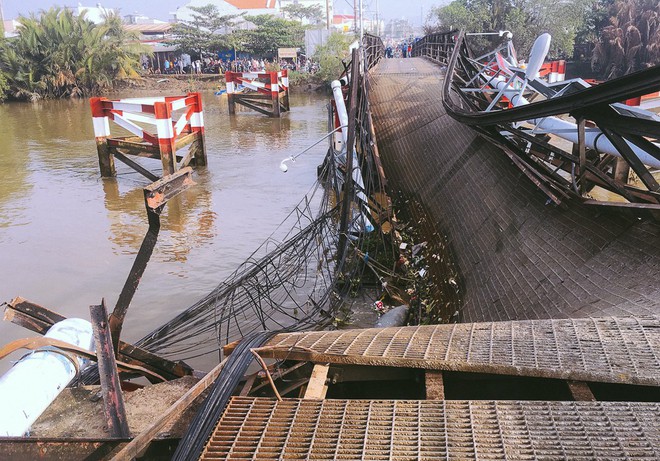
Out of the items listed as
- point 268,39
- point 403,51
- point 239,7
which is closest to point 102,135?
point 403,51

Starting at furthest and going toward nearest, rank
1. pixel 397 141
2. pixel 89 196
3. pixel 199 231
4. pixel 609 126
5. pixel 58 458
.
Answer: pixel 89 196 < pixel 199 231 < pixel 397 141 < pixel 609 126 < pixel 58 458

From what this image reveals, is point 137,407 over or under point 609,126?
under

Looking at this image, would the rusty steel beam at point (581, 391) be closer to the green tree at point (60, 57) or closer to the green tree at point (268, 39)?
the green tree at point (60, 57)

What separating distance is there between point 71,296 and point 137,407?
173 inches

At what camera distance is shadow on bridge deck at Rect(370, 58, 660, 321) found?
3.31 metres

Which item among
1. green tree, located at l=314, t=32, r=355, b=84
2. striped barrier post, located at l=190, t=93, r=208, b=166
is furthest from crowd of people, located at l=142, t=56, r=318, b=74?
striped barrier post, located at l=190, t=93, r=208, b=166

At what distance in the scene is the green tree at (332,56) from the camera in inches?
1247

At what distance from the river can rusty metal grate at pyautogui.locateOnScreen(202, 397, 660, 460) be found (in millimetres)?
3000

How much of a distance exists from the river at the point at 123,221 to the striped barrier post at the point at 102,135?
0.24m

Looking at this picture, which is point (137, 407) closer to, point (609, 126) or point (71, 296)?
point (609, 126)

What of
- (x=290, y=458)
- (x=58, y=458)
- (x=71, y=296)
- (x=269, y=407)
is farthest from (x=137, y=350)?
(x=71, y=296)

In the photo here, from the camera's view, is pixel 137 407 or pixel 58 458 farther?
pixel 137 407

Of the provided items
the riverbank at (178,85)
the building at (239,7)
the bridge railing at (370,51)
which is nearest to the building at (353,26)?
the building at (239,7)

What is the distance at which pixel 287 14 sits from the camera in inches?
2552
